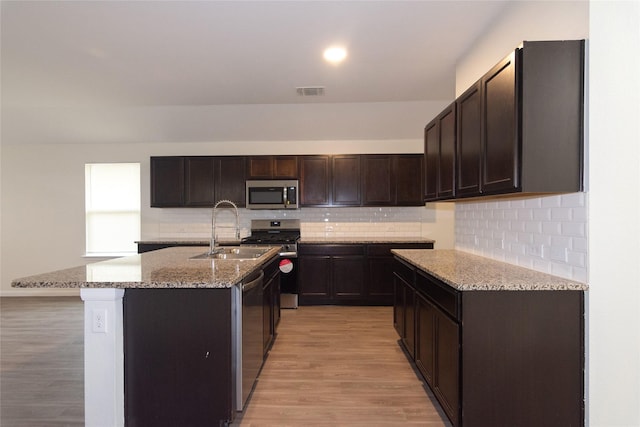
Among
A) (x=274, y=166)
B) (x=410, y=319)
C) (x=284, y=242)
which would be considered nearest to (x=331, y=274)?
(x=284, y=242)

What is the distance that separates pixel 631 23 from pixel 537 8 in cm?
55

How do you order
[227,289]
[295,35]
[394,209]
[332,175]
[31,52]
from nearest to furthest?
1. [227,289]
2. [295,35]
3. [31,52]
4. [332,175]
5. [394,209]

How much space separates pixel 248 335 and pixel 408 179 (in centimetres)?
362

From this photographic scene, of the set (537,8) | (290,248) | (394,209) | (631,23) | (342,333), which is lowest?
(342,333)

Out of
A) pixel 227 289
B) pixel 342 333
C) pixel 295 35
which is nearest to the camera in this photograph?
pixel 227 289

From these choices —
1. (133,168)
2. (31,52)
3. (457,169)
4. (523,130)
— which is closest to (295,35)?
(457,169)

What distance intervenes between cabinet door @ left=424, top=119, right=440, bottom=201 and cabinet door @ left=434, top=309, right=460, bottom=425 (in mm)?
1320

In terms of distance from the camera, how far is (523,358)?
1.77m

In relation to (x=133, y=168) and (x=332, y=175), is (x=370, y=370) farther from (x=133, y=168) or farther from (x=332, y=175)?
(x=133, y=168)

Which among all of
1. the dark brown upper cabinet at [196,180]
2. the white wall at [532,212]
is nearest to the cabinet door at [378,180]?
the dark brown upper cabinet at [196,180]

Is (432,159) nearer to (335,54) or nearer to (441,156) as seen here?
(441,156)

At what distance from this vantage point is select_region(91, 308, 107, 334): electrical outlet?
6.01ft

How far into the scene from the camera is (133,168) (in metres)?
5.51

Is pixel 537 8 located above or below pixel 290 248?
above
